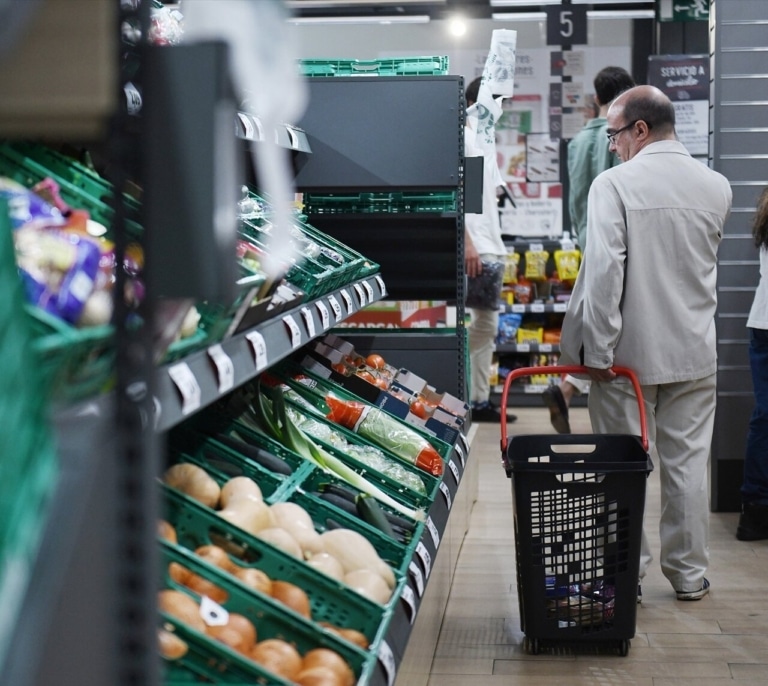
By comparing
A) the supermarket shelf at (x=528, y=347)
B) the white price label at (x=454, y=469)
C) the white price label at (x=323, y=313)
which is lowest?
the supermarket shelf at (x=528, y=347)

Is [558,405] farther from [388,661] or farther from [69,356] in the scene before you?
[69,356]

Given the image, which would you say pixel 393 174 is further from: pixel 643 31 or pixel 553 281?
pixel 643 31

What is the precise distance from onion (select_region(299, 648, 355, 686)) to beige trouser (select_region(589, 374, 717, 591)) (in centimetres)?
214

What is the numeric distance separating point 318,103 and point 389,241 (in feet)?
2.27

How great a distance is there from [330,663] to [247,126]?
154 cm

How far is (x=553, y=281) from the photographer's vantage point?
27.8 ft

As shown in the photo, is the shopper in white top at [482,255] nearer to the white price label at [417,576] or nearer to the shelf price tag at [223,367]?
the white price label at [417,576]

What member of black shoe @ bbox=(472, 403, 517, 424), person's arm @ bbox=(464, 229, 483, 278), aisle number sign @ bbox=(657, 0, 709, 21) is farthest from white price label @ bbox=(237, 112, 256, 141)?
aisle number sign @ bbox=(657, 0, 709, 21)

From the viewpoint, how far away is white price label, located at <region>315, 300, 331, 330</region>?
2.96 meters

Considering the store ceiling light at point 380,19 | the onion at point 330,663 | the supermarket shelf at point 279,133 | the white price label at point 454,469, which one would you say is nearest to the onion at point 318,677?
the onion at point 330,663

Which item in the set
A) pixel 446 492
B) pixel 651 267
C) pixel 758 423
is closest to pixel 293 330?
pixel 446 492

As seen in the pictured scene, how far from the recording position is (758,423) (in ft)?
15.0

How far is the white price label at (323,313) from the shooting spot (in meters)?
2.96

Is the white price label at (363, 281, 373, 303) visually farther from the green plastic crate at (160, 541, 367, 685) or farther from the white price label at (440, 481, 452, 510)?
the green plastic crate at (160, 541, 367, 685)
